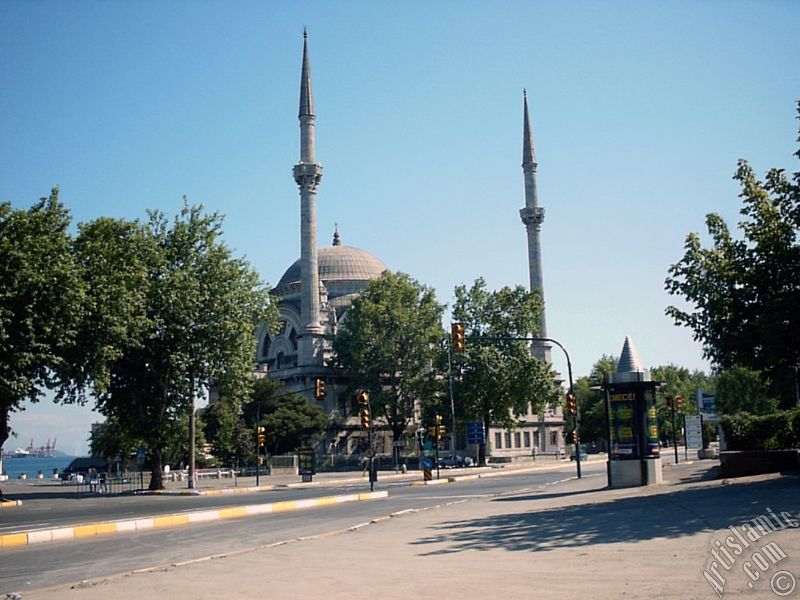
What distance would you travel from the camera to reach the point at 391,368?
237ft

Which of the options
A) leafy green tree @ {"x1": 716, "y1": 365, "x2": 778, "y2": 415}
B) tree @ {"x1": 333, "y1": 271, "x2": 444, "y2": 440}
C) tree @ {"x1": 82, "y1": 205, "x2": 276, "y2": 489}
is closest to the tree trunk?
tree @ {"x1": 82, "y1": 205, "x2": 276, "y2": 489}

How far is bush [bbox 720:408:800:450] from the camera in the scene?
25.7 metres

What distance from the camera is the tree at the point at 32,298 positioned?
30078 millimetres

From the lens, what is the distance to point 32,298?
30.8 metres

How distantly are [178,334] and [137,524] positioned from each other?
2050 cm

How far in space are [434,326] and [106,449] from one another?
1194 inches

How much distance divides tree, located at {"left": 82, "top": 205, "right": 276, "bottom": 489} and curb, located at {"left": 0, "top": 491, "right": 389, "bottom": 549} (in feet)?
51.3

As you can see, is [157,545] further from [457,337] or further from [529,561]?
[457,337]

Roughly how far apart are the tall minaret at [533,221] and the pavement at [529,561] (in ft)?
217

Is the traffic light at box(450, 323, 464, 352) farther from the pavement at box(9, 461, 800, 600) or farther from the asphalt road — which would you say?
the pavement at box(9, 461, 800, 600)

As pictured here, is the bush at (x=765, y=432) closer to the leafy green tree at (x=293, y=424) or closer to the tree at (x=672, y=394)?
the leafy green tree at (x=293, y=424)

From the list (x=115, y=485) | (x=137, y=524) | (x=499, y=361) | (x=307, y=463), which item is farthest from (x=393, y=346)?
(x=137, y=524)

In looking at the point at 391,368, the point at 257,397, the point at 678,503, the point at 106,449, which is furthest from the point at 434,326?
the point at 678,503

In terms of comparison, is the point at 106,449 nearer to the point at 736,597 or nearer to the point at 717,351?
the point at 717,351
